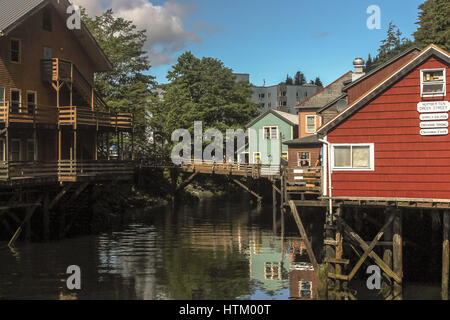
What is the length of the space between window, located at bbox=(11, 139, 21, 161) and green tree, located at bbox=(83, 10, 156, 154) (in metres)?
20.5

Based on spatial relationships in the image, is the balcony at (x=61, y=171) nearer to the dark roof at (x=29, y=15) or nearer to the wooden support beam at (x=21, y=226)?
the wooden support beam at (x=21, y=226)

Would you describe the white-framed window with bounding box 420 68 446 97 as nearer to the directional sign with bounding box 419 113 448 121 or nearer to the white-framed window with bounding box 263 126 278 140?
the directional sign with bounding box 419 113 448 121

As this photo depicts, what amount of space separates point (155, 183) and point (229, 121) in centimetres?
1592

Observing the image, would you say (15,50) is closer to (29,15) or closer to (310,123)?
(29,15)

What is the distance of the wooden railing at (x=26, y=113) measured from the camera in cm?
2997

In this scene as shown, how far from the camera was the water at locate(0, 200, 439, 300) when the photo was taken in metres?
20.2

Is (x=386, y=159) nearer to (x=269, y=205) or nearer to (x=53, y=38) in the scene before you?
(x=53, y=38)

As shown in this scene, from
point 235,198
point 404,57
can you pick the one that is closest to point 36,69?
point 404,57

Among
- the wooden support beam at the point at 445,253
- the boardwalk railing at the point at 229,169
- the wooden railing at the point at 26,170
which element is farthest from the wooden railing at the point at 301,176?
the boardwalk railing at the point at 229,169

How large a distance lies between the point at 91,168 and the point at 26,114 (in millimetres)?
5038

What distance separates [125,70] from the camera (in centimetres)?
5744

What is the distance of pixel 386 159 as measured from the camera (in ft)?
65.4

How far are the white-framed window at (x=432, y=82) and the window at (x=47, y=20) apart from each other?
83.5 feet

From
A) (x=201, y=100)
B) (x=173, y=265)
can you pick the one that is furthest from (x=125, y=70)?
(x=173, y=265)
